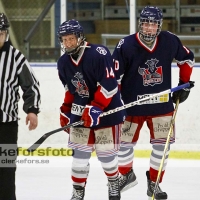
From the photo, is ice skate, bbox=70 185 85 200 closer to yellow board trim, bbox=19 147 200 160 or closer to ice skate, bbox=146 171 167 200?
ice skate, bbox=146 171 167 200

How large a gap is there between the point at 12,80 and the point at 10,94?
2.7 inches

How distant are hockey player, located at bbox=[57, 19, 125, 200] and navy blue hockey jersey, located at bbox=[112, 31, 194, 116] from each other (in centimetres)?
31

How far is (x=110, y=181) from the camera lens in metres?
4.68

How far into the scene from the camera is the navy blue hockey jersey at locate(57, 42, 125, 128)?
4391 millimetres

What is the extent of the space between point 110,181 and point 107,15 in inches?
102

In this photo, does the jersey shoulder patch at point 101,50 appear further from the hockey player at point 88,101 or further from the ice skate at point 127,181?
the ice skate at point 127,181

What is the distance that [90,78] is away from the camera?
175 inches

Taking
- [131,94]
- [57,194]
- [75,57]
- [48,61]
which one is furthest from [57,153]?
[75,57]

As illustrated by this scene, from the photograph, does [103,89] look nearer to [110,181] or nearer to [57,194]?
[110,181]

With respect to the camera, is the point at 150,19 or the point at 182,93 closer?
the point at 150,19

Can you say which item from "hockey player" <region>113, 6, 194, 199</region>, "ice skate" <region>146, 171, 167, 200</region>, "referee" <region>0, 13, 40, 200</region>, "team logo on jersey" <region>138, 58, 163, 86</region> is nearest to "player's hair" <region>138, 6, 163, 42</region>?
"hockey player" <region>113, 6, 194, 199</region>

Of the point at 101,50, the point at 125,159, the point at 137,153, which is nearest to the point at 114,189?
the point at 125,159

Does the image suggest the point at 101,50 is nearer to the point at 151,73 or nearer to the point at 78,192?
the point at 151,73

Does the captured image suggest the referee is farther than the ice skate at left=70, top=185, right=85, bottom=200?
No
